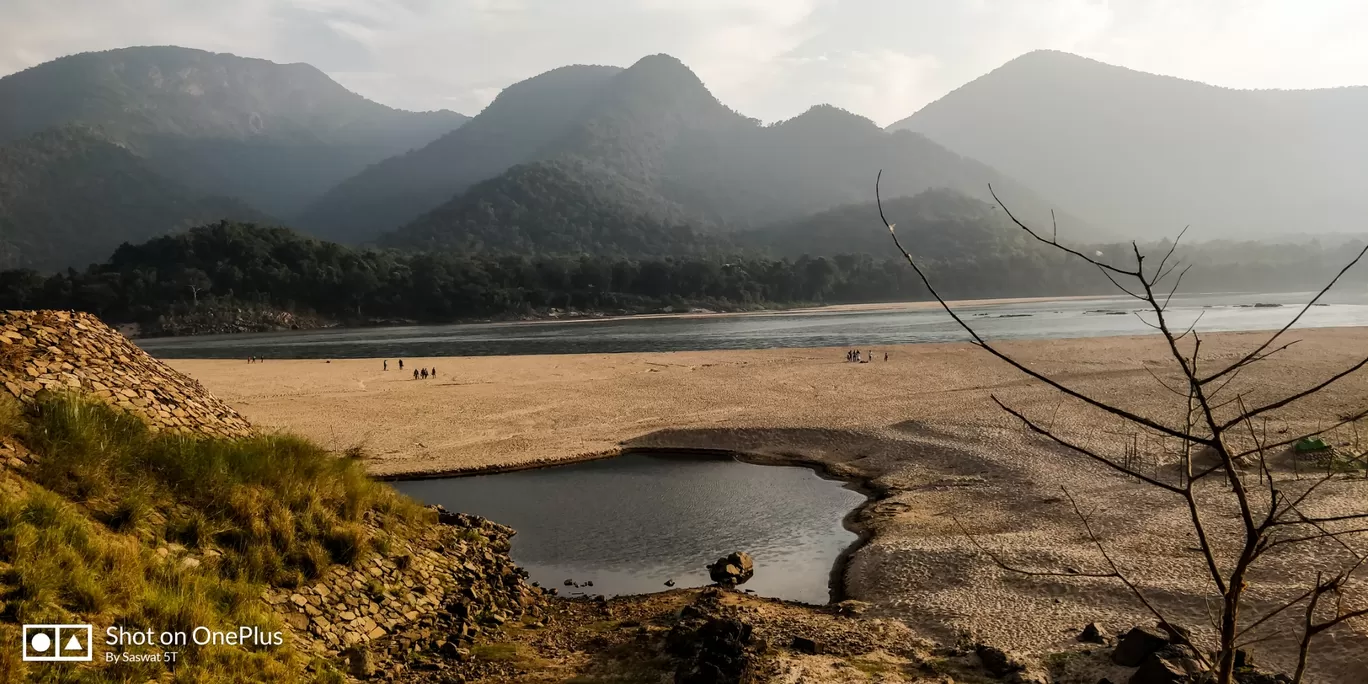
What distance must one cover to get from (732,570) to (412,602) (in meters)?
5.65

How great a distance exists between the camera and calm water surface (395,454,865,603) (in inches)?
548

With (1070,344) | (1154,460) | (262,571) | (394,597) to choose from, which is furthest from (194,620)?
(1070,344)

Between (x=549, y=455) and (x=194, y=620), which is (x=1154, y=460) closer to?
(x=549, y=455)

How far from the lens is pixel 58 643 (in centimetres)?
660

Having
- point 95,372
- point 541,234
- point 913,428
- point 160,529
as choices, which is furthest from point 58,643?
point 541,234

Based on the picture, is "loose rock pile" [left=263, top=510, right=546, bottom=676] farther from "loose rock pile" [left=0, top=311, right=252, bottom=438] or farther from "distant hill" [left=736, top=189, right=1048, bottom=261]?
"distant hill" [left=736, top=189, right=1048, bottom=261]

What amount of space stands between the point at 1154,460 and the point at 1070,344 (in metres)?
33.6

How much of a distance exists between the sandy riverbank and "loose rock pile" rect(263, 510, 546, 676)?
19.7 feet

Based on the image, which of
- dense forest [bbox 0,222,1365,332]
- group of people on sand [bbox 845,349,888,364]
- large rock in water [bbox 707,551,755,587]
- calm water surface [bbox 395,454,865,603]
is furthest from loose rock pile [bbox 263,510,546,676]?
dense forest [bbox 0,222,1365,332]

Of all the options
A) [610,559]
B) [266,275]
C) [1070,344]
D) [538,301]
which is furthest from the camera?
[538,301]

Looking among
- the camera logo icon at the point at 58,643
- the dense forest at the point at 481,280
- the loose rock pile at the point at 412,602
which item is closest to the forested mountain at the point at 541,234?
the dense forest at the point at 481,280

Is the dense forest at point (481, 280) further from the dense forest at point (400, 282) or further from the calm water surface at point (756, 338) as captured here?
the calm water surface at point (756, 338)

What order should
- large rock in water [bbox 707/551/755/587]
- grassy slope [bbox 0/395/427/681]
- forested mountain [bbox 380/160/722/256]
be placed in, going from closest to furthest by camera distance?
grassy slope [bbox 0/395/427/681]
large rock in water [bbox 707/551/755/587]
forested mountain [bbox 380/160/722/256]

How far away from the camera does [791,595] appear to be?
1273 centimetres
